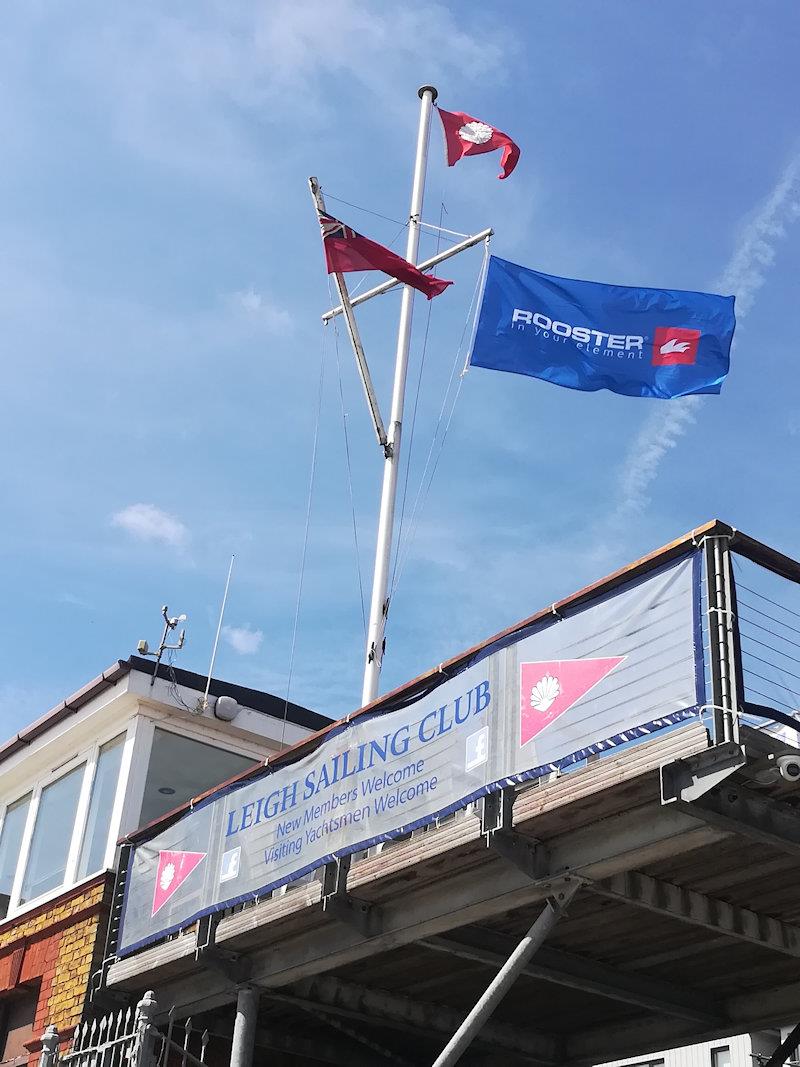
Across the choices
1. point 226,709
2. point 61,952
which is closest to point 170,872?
point 61,952

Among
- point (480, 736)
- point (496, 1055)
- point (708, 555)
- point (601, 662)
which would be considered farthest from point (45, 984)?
point (708, 555)

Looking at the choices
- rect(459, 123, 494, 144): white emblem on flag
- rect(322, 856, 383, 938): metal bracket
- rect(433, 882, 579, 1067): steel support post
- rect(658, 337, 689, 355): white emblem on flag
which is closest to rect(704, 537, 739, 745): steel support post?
rect(433, 882, 579, 1067): steel support post

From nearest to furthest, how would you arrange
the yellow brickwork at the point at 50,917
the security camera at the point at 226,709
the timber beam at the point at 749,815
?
the timber beam at the point at 749,815 < the yellow brickwork at the point at 50,917 < the security camera at the point at 226,709

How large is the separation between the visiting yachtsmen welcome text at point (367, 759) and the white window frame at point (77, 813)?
3.28m

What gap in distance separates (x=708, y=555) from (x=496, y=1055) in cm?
782

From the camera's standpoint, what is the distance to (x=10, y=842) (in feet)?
55.2

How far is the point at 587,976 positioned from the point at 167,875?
3.99 m

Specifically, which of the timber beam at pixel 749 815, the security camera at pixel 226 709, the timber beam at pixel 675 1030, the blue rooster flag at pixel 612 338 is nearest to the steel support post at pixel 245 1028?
the timber beam at pixel 675 1030

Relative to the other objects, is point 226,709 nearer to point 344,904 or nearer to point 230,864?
point 230,864

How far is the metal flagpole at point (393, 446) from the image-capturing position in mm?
13648

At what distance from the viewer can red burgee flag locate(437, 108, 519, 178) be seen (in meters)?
17.3

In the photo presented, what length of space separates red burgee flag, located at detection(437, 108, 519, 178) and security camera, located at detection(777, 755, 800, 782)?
11384 millimetres

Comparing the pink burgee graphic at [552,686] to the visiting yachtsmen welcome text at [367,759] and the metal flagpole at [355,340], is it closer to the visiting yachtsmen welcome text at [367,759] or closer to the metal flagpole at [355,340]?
the visiting yachtsmen welcome text at [367,759]

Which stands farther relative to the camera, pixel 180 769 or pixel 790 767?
pixel 180 769
